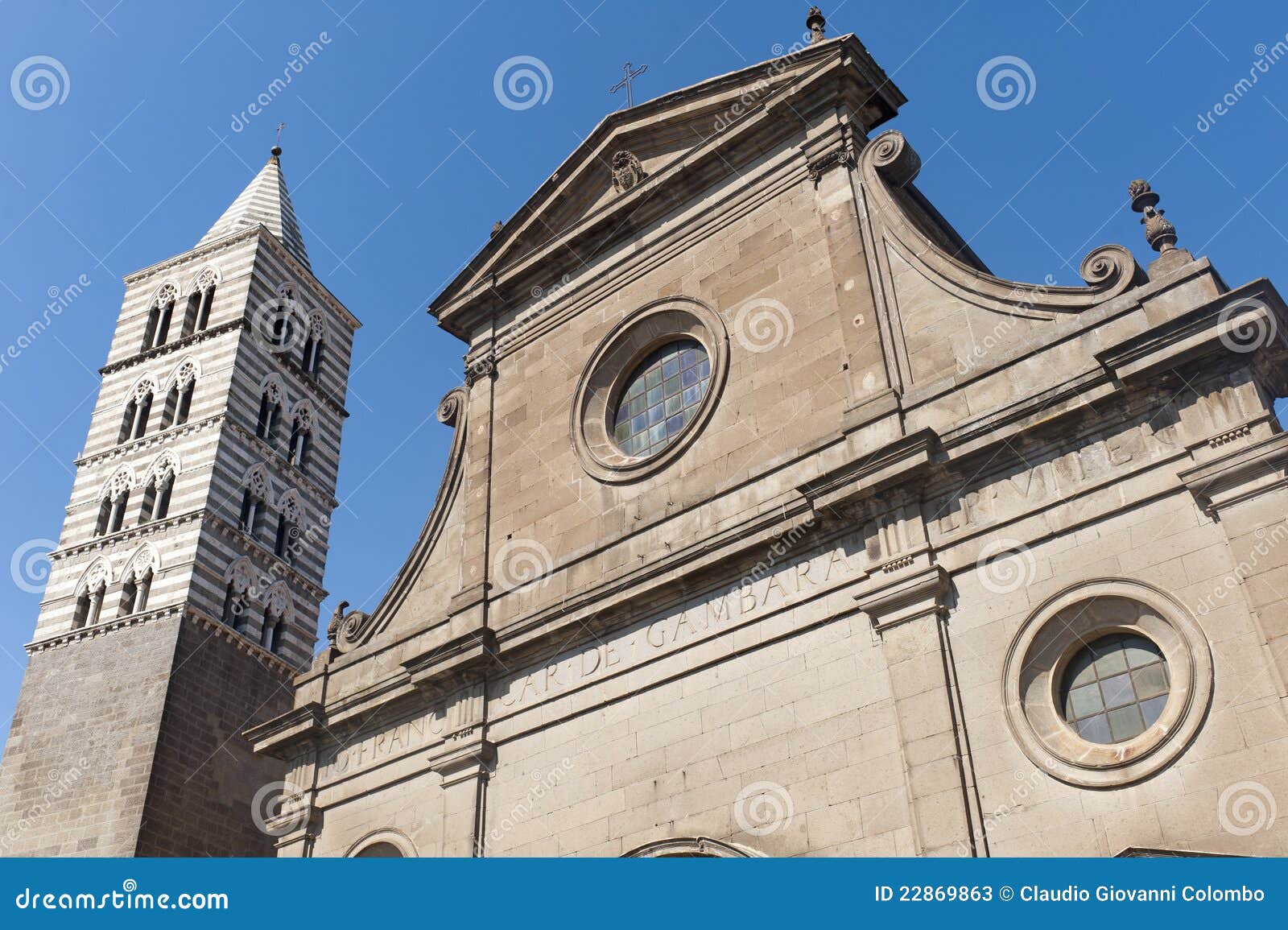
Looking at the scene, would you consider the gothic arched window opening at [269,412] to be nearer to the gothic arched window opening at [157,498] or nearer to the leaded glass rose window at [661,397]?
the gothic arched window opening at [157,498]

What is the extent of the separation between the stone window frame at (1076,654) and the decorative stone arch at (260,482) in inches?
951

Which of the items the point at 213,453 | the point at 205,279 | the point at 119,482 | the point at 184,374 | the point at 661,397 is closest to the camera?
the point at 661,397

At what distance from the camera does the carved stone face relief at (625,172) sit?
57.3ft

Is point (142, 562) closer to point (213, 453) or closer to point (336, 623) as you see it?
point (213, 453)

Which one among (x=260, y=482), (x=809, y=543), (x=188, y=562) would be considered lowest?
(x=809, y=543)

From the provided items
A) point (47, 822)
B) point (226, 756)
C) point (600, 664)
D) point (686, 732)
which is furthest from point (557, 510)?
point (47, 822)

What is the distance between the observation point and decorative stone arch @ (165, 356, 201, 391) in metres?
32.0

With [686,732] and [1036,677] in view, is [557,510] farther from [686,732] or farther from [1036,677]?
[1036,677]

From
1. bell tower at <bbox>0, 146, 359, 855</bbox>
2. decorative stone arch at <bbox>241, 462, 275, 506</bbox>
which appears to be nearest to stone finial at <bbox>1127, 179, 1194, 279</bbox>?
bell tower at <bbox>0, 146, 359, 855</bbox>

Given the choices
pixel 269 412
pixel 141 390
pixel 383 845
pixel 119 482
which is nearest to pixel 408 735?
pixel 383 845

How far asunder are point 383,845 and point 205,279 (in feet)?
77.4

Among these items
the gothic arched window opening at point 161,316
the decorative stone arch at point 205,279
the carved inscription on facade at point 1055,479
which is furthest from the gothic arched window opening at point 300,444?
the carved inscription on facade at point 1055,479

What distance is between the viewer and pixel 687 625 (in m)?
13.4

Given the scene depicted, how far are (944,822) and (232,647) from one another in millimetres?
21823
